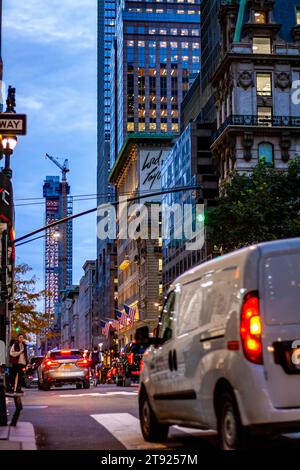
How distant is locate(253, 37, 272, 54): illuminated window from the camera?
6994 cm

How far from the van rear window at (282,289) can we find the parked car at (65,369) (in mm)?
26521

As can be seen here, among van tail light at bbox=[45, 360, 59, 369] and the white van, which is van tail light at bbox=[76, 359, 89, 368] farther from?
the white van

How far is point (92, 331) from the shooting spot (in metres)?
193

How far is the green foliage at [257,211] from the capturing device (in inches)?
1769

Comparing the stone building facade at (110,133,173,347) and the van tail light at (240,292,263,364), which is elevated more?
the stone building facade at (110,133,173,347)

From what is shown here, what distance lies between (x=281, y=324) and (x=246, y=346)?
1.29ft

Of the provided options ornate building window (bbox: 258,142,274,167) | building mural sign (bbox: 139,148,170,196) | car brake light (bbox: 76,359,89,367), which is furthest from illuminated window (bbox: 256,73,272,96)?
building mural sign (bbox: 139,148,170,196)

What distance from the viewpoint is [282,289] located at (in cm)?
837

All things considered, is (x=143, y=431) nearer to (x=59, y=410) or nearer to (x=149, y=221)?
(x=59, y=410)

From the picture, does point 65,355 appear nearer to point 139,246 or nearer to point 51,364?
point 51,364

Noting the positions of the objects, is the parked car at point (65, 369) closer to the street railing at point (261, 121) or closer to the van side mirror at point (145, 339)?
the van side mirror at point (145, 339)

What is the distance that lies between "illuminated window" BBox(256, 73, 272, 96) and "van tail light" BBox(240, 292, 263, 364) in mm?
63600

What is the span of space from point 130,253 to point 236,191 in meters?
94.4

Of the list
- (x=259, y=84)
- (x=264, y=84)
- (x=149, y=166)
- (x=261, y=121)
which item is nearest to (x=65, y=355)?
(x=261, y=121)
